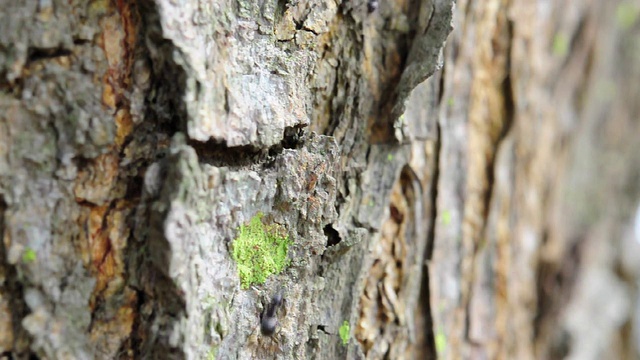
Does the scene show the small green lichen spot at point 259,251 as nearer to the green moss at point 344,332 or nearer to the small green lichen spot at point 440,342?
the green moss at point 344,332

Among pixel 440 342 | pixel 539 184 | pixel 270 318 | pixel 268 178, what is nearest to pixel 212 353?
pixel 270 318

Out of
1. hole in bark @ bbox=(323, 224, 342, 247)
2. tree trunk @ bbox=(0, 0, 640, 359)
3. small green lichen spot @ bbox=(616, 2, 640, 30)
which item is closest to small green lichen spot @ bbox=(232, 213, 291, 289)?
tree trunk @ bbox=(0, 0, 640, 359)

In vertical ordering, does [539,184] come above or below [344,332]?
above

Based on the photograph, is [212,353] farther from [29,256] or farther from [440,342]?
[440,342]

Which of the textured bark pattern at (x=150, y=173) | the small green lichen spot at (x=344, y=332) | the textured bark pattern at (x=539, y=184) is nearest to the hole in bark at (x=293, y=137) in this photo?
the textured bark pattern at (x=150, y=173)

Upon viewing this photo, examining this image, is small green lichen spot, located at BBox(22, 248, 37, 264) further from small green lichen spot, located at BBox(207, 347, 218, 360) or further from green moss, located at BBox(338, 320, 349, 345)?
green moss, located at BBox(338, 320, 349, 345)
